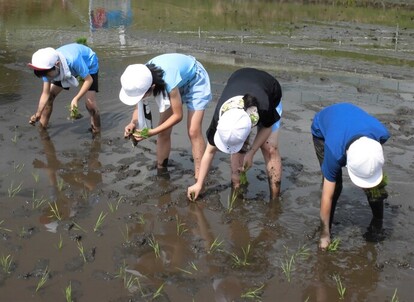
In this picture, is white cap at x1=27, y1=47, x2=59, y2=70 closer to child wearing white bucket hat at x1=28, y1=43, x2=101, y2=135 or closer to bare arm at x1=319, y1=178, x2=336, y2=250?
child wearing white bucket hat at x1=28, y1=43, x2=101, y2=135

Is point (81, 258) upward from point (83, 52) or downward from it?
downward

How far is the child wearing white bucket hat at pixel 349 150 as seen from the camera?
3.50 meters

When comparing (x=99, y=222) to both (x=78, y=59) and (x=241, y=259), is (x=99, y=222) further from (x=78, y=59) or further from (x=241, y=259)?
(x=78, y=59)

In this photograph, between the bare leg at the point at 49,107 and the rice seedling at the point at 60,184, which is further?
the bare leg at the point at 49,107

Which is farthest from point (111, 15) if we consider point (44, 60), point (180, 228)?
point (180, 228)

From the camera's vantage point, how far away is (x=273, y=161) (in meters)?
4.95

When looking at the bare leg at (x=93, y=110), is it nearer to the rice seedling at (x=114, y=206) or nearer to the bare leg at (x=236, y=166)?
the rice seedling at (x=114, y=206)

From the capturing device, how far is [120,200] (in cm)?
498

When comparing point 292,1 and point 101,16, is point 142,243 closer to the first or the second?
point 101,16

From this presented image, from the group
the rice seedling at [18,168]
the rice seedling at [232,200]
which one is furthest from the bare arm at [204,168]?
the rice seedling at [18,168]

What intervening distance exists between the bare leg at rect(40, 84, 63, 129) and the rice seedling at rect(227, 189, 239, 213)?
2.88m

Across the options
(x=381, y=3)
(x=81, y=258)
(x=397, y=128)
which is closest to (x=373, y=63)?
(x=397, y=128)

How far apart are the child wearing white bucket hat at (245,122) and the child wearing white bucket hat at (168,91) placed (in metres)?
0.49

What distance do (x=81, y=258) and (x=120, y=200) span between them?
3.65 feet
